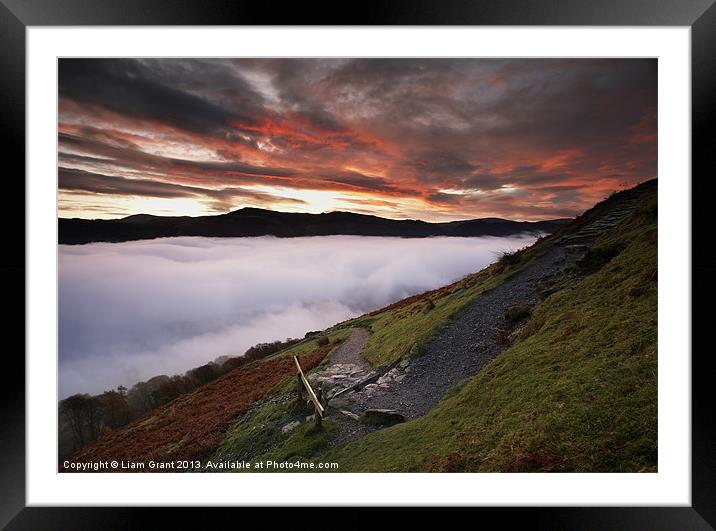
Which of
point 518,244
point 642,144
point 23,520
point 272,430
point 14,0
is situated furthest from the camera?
point 518,244

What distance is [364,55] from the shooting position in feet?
15.0

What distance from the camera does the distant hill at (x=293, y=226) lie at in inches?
215

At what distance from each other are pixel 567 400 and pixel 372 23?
6.09 metres

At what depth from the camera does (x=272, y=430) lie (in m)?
5.27

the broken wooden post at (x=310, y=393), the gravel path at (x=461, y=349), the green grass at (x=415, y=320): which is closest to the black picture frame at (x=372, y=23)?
the broken wooden post at (x=310, y=393)

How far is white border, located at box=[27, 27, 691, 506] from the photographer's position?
169 inches

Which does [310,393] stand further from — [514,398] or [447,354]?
[514,398]

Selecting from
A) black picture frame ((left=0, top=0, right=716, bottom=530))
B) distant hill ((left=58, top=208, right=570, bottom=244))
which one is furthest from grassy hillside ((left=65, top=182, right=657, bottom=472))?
distant hill ((left=58, top=208, right=570, bottom=244))

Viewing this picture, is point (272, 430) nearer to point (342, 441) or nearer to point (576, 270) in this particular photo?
point (342, 441)

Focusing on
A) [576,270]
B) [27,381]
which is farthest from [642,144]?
[27,381]

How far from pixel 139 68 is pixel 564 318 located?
8792 mm

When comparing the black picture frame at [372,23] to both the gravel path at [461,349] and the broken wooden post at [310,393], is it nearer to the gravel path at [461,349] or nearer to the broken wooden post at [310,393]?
the broken wooden post at [310,393]

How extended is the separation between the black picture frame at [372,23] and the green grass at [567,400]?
0.61 meters

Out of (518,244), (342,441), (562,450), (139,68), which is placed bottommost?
(342,441)
